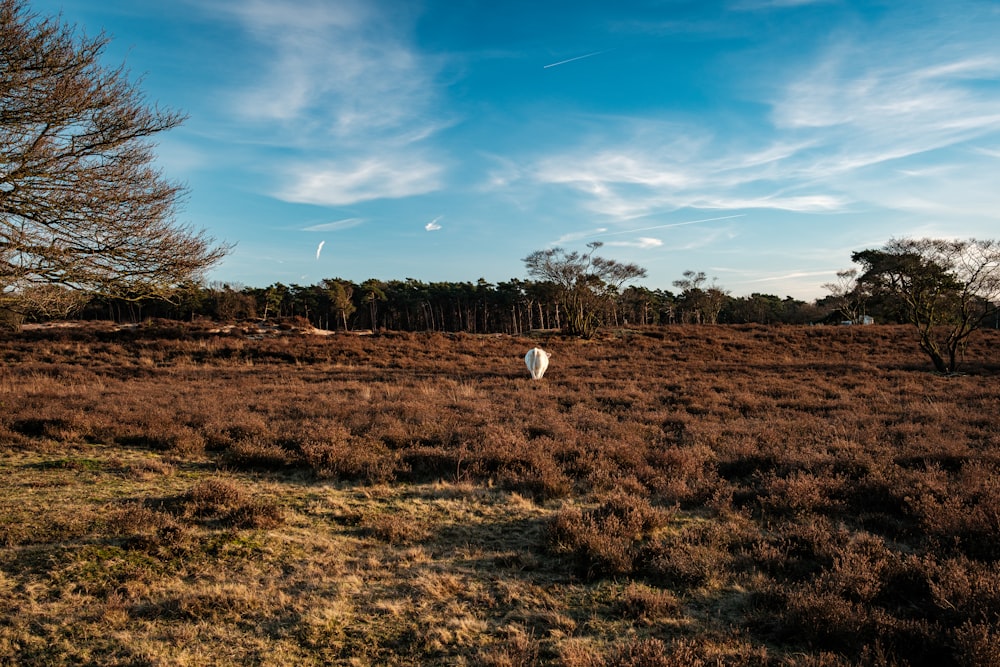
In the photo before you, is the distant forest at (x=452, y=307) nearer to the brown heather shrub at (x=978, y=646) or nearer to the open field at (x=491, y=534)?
the open field at (x=491, y=534)

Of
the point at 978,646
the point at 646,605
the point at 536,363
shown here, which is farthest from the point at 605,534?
the point at 536,363

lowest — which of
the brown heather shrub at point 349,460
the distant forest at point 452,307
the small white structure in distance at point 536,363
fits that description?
the brown heather shrub at point 349,460

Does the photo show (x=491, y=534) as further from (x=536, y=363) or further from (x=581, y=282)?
(x=581, y=282)

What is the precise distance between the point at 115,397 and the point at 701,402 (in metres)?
18.4

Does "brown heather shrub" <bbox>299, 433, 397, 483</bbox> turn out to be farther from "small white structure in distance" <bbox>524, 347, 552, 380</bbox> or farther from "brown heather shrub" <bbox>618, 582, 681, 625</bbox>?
"small white structure in distance" <bbox>524, 347, 552, 380</bbox>

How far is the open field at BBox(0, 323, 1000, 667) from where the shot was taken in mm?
4004

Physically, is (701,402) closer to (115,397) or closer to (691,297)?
(115,397)

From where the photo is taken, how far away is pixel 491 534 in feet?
20.9

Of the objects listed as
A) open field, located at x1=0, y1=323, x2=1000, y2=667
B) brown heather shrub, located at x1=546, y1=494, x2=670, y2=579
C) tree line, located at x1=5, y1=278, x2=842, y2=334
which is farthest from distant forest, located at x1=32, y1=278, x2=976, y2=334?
brown heather shrub, located at x1=546, y1=494, x2=670, y2=579

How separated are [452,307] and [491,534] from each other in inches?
3444

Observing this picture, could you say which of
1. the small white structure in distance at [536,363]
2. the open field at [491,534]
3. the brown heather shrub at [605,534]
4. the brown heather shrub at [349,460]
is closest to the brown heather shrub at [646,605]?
the open field at [491,534]

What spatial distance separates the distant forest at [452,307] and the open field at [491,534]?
205ft

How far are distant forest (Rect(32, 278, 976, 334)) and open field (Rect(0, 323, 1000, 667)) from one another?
2463 inches

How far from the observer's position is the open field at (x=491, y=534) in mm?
4004
